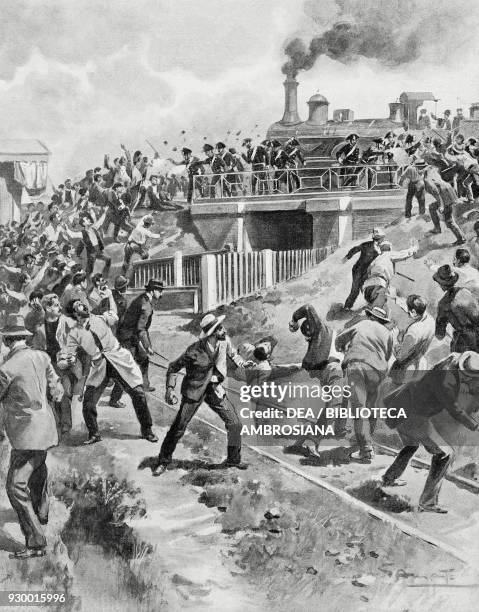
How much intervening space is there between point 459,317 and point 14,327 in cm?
377

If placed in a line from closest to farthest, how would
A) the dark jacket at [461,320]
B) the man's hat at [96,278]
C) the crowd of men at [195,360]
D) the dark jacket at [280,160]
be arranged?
the crowd of men at [195,360] < the dark jacket at [461,320] < the man's hat at [96,278] < the dark jacket at [280,160]

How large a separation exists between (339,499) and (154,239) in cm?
286

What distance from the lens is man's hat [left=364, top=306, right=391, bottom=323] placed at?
775cm

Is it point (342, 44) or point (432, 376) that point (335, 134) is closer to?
point (342, 44)

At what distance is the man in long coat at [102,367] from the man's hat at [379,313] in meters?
2.07

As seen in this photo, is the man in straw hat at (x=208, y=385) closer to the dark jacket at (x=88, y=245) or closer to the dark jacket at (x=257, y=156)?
the dark jacket at (x=88, y=245)

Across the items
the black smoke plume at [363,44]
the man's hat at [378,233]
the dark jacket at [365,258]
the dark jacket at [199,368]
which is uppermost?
the black smoke plume at [363,44]

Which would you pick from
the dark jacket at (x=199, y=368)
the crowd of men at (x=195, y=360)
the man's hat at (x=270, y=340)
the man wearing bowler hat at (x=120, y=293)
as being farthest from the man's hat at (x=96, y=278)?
the man's hat at (x=270, y=340)

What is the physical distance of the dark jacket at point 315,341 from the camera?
7898 millimetres

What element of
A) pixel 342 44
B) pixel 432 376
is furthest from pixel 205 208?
pixel 432 376

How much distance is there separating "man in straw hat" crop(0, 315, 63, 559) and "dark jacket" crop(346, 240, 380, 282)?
278 centimetres

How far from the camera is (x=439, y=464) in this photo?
25.0 ft

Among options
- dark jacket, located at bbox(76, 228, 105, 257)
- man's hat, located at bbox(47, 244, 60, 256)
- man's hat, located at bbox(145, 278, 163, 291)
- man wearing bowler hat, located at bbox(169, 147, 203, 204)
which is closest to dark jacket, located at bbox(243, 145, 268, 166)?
man wearing bowler hat, located at bbox(169, 147, 203, 204)

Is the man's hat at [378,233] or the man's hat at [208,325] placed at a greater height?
the man's hat at [378,233]
